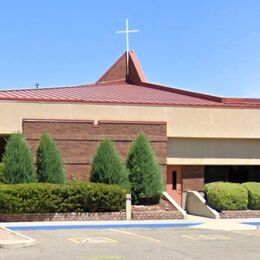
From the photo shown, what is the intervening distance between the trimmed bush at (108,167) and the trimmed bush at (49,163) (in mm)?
1532

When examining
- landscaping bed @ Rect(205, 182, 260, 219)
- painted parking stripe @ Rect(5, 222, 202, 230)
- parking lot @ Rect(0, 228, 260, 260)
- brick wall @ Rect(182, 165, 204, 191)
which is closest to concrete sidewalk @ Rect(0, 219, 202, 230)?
painted parking stripe @ Rect(5, 222, 202, 230)

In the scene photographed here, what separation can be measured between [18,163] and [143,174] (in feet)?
18.2

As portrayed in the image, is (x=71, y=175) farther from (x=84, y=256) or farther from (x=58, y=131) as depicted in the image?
(x=84, y=256)

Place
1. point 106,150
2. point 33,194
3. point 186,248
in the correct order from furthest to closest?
point 106,150 → point 33,194 → point 186,248

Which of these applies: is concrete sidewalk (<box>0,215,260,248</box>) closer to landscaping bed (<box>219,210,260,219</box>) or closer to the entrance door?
landscaping bed (<box>219,210,260,219</box>)

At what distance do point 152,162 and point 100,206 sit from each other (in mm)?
3580

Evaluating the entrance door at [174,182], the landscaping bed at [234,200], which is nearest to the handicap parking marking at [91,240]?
the landscaping bed at [234,200]

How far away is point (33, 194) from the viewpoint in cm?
2362

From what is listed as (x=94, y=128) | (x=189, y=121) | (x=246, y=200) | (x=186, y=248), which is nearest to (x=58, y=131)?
(x=94, y=128)

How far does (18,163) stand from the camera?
2491cm

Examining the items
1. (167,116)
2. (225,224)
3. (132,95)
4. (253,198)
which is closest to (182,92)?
(132,95)

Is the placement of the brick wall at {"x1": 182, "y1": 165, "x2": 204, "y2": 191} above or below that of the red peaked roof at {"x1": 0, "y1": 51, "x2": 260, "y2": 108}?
below

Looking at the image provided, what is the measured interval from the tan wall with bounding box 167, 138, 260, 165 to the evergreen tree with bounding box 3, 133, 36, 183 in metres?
7.70

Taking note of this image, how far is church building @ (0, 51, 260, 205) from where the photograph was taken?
2758 centimetres
